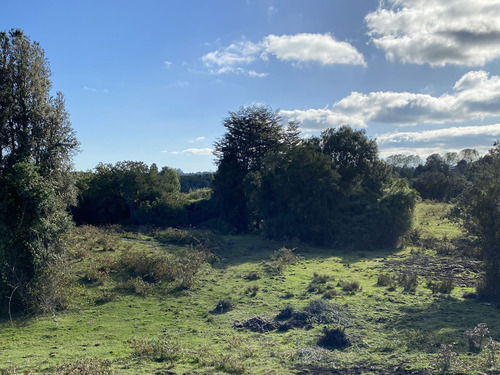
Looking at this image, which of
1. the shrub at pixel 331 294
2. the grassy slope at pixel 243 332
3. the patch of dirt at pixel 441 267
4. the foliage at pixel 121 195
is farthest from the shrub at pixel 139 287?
the foliage at pixel 121 195

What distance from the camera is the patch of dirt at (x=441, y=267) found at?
18781 mm

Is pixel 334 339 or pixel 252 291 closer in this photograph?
pixel 334 339

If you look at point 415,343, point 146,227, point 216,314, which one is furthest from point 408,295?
point 146,227

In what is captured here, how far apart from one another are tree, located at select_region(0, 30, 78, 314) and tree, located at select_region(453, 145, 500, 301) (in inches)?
645

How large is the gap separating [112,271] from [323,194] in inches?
662

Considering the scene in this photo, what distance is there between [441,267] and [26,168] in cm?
2105

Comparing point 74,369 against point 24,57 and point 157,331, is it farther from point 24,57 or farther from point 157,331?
point 24,57

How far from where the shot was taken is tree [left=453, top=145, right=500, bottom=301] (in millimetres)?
15062

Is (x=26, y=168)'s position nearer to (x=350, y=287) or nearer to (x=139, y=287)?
(x=139, y=287)

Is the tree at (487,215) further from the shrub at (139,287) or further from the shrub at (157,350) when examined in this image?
the shrub at (139,287)

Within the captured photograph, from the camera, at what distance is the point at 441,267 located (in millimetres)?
21047

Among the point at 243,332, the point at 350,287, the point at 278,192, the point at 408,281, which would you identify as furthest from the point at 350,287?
the point at 278,192

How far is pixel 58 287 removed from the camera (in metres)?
13.4

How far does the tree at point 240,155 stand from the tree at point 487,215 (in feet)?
71.9
